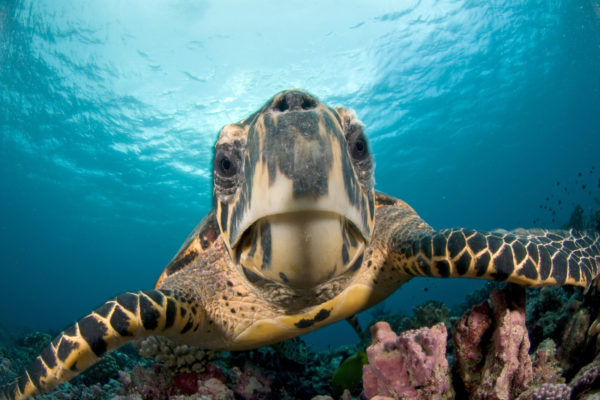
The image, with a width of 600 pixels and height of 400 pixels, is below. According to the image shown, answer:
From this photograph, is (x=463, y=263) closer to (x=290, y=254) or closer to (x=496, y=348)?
(x=496, y=348)

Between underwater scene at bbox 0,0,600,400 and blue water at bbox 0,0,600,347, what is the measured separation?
141 millimetres

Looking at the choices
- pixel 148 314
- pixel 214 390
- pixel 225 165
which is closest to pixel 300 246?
pixel 225 165

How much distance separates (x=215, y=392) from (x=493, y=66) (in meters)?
26.7

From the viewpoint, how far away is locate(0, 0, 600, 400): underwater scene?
1.59m

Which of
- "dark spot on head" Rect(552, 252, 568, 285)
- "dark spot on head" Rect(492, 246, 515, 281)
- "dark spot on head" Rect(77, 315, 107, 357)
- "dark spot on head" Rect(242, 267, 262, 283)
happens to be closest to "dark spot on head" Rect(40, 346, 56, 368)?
"dark spot on head" Rect(77, 315, 107, 357)

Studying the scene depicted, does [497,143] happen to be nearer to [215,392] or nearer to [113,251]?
[215,392]

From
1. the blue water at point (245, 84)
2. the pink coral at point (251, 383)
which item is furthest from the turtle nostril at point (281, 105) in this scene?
the blue water at point (245, 84)

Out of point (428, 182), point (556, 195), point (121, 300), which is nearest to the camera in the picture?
point (121, 300)

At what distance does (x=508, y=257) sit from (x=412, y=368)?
888 millimetres

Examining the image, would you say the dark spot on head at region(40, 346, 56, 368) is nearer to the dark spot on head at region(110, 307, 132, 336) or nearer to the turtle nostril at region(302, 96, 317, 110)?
the dark spot on head at region(110, 307, 132, 336)

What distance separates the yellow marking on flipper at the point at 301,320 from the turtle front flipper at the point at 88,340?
0.97 metres

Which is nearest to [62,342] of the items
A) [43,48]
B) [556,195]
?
[43,48]

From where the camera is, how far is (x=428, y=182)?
127 feet

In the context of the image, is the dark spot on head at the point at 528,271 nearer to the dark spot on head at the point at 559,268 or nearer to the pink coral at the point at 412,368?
the dark spot on head at the point at 559,268
